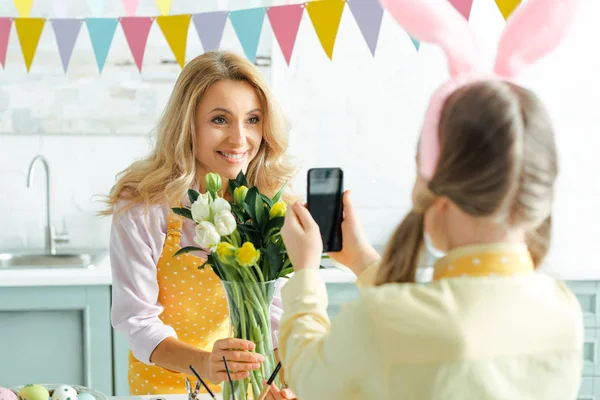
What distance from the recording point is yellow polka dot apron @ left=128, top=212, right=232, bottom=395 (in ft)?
5.11

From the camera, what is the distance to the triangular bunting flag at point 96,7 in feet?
8.82

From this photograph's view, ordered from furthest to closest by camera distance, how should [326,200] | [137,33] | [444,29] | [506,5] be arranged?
[137,33], [506,5], [326,200], [444,29]

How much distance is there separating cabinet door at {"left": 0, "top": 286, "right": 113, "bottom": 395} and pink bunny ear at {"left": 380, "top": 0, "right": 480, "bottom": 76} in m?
1.82

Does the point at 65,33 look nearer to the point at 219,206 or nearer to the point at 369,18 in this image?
the point at 369,18

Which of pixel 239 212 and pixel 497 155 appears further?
pixel 239 212

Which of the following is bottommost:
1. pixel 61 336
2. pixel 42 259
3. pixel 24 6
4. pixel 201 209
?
pixel 61 336

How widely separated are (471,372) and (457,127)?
0.85 feet

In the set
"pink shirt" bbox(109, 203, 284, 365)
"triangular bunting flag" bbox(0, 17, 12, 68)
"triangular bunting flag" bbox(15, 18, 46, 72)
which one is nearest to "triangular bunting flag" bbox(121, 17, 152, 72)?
"triangular bunting flag" bbox(15, 18, 46, 72)

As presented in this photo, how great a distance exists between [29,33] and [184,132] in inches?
48.3

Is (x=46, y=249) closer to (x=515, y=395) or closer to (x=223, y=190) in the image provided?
(x=223, y=190)

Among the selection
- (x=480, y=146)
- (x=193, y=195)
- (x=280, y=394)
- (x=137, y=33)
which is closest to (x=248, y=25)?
(x=137, y=33)

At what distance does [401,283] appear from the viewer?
32.0 inches

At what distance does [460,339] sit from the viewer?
2.30ft

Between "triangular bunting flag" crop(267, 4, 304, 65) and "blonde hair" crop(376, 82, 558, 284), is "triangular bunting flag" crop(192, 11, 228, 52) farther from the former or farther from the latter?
"blonde hair" crop(376, 82, 558, 284)
